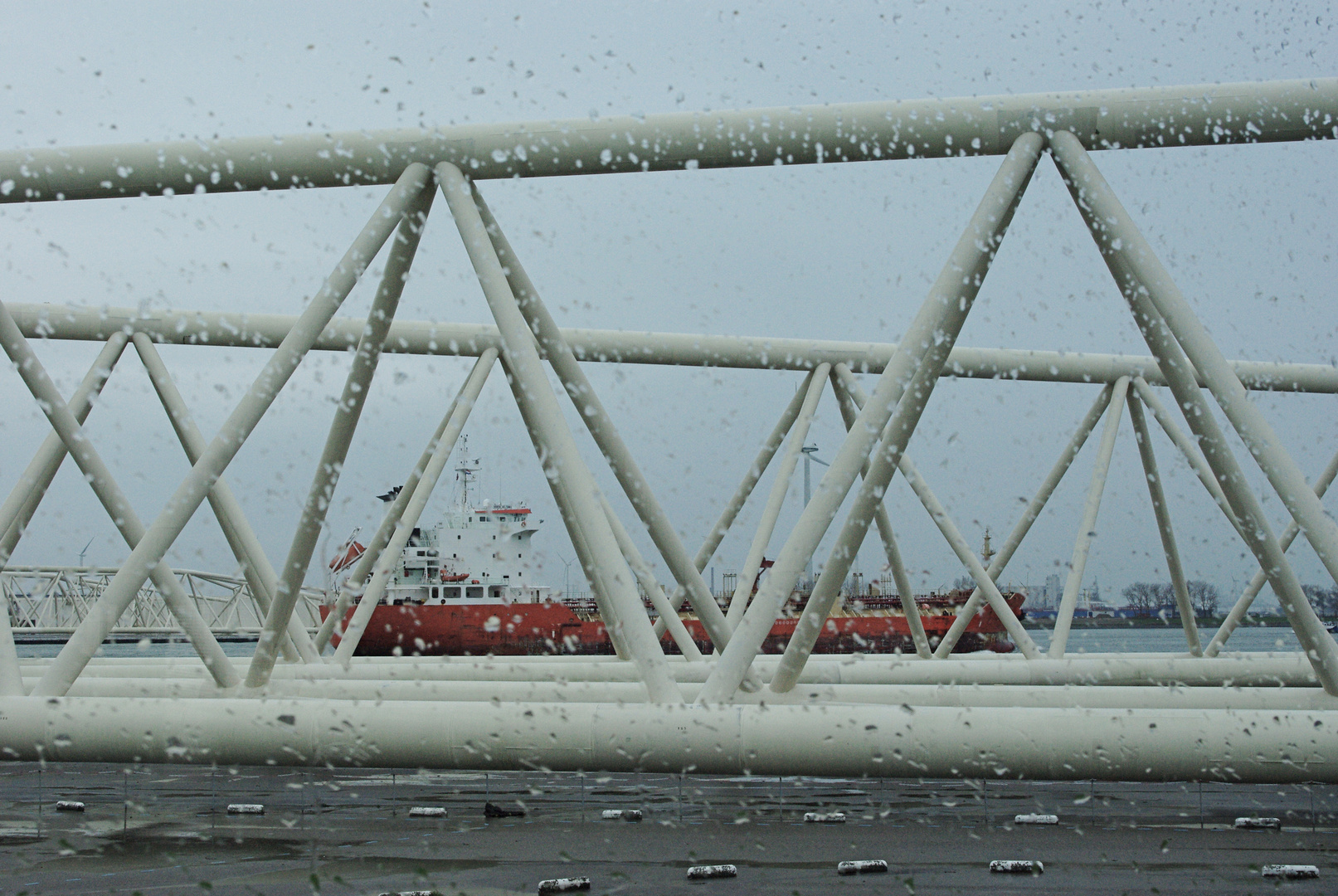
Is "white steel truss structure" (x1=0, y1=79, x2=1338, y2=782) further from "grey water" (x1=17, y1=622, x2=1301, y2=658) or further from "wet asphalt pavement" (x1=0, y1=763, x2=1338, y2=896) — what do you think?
"grey water" (x1=17, y1=622, x2=1301, y2=658)

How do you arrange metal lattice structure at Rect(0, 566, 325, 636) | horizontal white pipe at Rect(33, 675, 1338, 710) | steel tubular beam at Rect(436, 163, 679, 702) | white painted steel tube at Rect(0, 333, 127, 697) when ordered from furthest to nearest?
metal lattice structure at Rect(0, 566, 325, 636)
white painted steel tube at Rect(0, 333, 127, 697)
horizontal white pipe at Rect(33, 675, 1338, 710)
steel tubular beam at Rect(436, 163, 679, 702)

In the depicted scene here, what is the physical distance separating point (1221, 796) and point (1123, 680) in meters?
6.99

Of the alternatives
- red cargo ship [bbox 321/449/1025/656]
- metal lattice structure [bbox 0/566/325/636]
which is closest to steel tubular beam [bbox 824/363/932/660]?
red cargo ship [bbox 321/449/1025/656]

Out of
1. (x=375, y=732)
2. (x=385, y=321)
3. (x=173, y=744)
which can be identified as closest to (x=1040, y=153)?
(x=385, y=321)

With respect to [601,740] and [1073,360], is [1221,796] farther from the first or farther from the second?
[601,740]

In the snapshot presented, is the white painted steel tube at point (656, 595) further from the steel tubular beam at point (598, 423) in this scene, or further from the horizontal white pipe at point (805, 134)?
the horizontal white pipe at point (805, 134)

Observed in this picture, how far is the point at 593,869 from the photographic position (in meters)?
10.6

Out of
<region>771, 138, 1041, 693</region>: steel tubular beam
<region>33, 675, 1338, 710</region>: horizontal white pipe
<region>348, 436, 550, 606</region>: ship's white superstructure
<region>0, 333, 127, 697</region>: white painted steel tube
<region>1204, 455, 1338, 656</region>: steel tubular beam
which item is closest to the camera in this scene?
<region>771, 138, 1041, 693</region>: steel tubular beam

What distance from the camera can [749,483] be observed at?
541 inches

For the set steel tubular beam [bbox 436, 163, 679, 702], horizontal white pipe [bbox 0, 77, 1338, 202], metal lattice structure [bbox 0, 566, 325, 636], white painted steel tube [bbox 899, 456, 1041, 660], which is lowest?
steel tubular beam [bbox 436, 163, 679, 702]

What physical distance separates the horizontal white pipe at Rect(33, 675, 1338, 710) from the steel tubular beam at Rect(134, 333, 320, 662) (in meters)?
1.37

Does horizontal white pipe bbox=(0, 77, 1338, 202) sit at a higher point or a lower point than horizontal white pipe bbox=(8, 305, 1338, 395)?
lower

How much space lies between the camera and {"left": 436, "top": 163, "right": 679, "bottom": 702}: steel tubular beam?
5.90m

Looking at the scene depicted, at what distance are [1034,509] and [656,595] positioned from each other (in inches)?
270
